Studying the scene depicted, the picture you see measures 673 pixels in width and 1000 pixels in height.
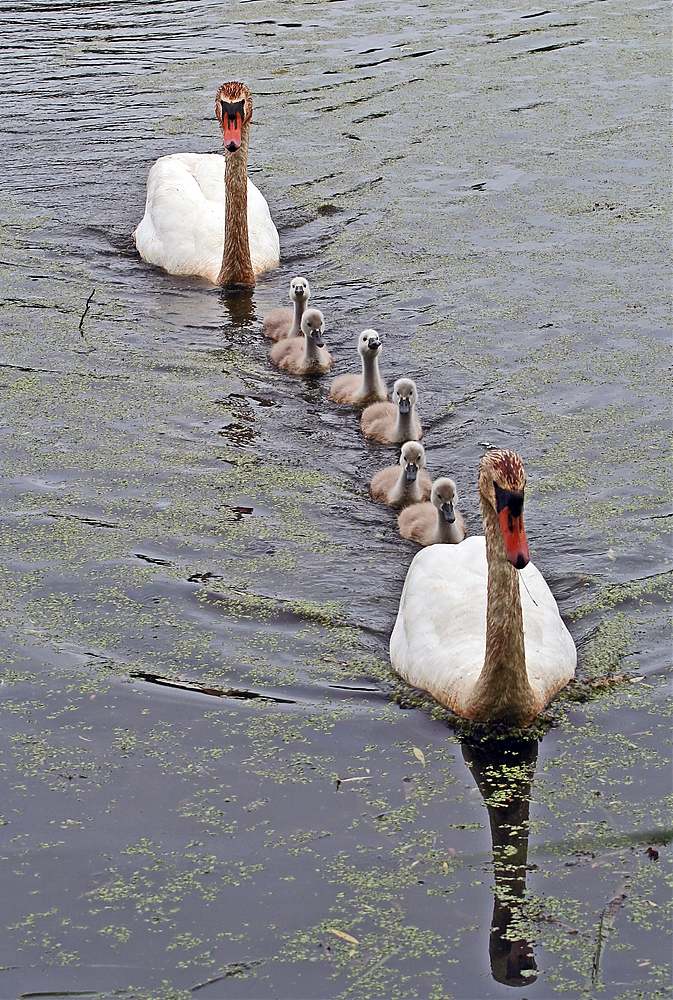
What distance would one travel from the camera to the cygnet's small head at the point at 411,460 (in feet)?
30.4

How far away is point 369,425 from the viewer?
1027 cm

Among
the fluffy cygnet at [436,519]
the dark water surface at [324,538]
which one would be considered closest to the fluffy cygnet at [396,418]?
the dark water surface at [324,538]

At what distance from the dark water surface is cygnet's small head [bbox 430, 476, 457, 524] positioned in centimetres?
35

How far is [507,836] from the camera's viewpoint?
6.35 meters

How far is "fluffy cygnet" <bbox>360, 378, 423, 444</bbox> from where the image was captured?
992 cm

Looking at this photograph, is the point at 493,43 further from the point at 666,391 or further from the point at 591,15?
the point at 666,391

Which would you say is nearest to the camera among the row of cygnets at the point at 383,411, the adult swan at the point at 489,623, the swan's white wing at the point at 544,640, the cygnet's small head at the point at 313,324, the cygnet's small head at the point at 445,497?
the adult swan at the point at 489,623

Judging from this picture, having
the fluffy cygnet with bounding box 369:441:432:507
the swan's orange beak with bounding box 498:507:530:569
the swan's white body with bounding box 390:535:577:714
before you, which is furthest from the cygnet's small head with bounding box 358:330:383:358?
the swan's orange beak with bounding box 498:507:530:569

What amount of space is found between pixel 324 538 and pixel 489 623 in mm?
1988

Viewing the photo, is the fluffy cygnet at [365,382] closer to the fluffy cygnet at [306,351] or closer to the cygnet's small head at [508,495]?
the fluffy cygnet at [306,351]

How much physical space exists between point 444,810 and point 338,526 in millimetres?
2795

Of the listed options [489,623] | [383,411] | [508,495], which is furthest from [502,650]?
[383,411]

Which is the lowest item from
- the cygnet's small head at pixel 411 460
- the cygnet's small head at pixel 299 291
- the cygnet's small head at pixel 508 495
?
the cygnet's small head at pixel 411 460

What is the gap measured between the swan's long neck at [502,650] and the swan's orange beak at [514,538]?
0.93ft
